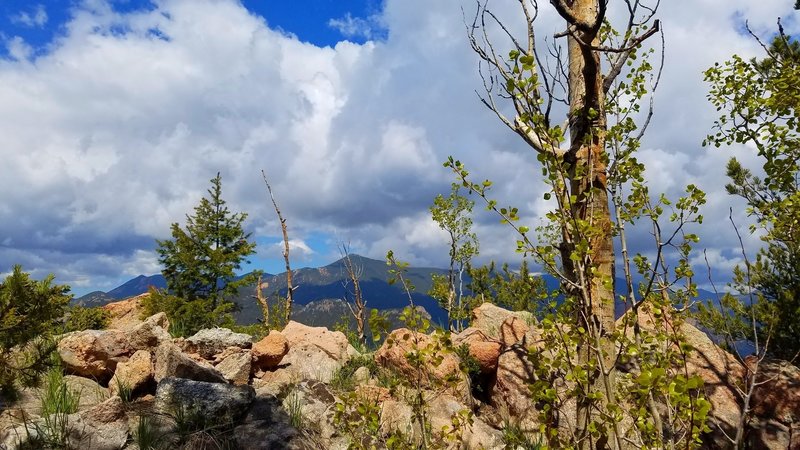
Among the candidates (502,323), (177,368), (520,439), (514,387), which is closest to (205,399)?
(177,368)

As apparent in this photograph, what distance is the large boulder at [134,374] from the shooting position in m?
7.69

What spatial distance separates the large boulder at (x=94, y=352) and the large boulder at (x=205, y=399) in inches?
83.2

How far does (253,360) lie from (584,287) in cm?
836

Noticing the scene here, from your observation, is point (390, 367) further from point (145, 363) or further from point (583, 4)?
point (583, 4)

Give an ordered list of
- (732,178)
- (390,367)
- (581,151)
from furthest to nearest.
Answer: (732,178) < (390,367) < (581,151)

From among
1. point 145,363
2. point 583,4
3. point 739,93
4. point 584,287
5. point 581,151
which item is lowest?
point 145,363

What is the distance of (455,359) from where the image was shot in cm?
964

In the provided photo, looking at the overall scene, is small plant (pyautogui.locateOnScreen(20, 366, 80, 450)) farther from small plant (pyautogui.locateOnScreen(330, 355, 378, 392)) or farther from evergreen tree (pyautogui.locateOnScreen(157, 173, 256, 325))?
evergreen tree (pyautogui.locateOnScreen(157, 173, 256, 325))

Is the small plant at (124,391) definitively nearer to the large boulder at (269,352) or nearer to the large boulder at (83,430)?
the large boulder at (83,430)

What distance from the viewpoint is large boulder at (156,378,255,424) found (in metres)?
6.53

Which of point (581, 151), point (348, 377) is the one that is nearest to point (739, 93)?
point (581, 151)

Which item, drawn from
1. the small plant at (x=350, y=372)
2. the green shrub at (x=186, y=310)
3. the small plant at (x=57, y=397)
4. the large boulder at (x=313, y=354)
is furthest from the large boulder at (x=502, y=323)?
the green shrub at (x=186, y=310)

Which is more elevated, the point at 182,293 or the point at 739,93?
the point at 739,93

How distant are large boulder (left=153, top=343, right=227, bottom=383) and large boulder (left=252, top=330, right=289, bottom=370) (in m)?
1.78
